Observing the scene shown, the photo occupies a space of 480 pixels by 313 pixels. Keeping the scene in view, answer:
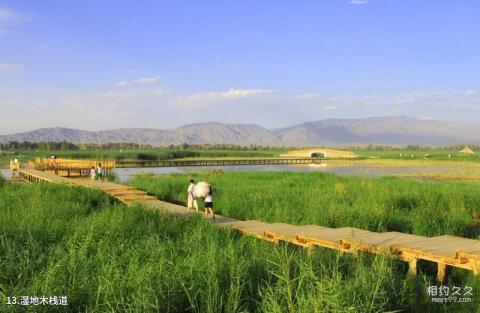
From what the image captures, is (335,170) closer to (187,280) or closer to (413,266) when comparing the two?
(413,266)

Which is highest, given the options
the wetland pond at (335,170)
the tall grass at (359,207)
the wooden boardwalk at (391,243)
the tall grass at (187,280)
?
the tall grass at (187,280)

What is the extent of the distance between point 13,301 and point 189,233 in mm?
4382

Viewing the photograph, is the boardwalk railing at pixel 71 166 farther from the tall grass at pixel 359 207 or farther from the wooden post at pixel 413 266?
the wooden post at pixel 413 266

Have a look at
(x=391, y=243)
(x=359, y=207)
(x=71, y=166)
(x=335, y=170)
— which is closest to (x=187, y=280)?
(x=391, y=243)

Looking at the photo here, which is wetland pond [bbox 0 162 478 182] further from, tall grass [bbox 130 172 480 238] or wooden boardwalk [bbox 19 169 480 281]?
wooden boardwalk [bbox 19 169 480 281]

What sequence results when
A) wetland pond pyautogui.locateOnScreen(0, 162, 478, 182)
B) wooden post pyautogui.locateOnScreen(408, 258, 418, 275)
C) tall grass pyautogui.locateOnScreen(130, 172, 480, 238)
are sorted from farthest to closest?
wetland pond pyautogui.locateOnScreen(0, 162, 478, 182) → tall grass pyautogui.locateOnScreen(130, 172, 480, 238) → wooden post pyautogui.locateOnScreen(408, 258, 418, 275)

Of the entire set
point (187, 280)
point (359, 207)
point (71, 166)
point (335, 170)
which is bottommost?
point (335, 170)

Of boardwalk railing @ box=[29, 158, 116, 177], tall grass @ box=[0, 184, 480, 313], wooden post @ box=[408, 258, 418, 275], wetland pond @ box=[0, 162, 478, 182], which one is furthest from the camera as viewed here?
wetland pond @ box=[0, 162, 478, 182]

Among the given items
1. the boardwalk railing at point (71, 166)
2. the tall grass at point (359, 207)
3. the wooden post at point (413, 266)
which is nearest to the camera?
the wooden post at point (413, 266)

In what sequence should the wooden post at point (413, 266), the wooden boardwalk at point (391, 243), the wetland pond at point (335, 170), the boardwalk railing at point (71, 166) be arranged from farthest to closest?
the wetland pond at point (335, 170) < the boardwalk railing at point (71, 166) < the wooden post at point (413, 266) < the wooden boardwalk at point (391, 243)

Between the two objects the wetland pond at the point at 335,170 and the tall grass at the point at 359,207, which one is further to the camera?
the wetland pond at the point at 335,170

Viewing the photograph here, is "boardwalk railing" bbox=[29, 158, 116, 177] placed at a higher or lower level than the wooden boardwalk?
higher

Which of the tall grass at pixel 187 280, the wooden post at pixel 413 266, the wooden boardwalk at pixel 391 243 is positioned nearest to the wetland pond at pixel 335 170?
the wooden boardwalk at pixel 391 243

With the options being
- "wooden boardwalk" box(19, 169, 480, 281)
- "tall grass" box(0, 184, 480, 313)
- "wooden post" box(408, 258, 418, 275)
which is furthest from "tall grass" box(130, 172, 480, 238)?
"tall grass" box(0, 184, 480, 313)
